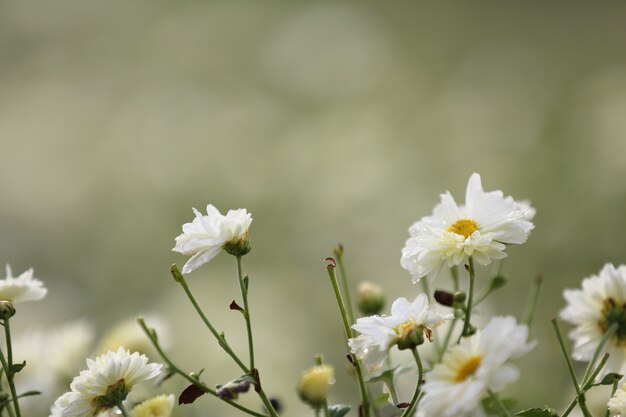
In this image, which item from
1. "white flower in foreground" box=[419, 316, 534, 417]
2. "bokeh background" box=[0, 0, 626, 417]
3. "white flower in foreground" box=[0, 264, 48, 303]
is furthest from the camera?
"bokeh background" box=[0, 0, 626, 417]

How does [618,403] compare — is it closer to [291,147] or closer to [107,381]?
[107,381]

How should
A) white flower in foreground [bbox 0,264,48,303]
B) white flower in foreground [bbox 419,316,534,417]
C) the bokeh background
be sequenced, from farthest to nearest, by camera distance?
the bokeh background, white flower in foreground [bbox 0,264,48,303], white flower in foreground [bbox 419,316,534,417]

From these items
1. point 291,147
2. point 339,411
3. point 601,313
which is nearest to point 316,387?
point 339,411

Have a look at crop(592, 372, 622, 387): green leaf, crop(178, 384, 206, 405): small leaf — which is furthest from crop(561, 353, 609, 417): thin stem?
crop(178, 384, 206, 405): small leaf

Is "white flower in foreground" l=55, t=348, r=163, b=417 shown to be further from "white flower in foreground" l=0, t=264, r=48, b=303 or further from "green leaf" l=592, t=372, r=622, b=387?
"green leaf" l=592, t=372, r=622, b=387

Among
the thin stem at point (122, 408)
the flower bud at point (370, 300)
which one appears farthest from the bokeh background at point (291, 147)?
the thin stem at point (122, 408)
